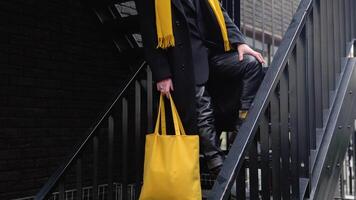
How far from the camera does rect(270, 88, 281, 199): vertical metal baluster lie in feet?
7.55

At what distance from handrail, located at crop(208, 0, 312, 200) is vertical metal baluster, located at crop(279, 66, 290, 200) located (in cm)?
10

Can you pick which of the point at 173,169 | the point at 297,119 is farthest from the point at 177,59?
the point at 297,119

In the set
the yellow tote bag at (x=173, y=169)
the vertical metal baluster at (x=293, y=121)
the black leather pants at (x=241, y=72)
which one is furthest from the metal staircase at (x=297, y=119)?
the black leather pants at (x=241, y=72)

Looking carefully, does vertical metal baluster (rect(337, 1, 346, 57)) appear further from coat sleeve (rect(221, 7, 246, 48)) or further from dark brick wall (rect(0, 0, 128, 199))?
dark brick wall (rect(0, 0, 128, 199))

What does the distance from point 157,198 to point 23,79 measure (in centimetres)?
278

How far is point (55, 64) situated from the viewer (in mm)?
4750

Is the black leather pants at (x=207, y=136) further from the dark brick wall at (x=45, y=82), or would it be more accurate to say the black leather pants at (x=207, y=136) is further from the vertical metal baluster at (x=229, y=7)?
the vertical metal baluster at (x=229, y=7)

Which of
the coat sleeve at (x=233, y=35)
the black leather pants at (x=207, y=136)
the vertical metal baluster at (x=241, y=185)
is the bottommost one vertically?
the vertical metal baluster at (x=241, y=185)

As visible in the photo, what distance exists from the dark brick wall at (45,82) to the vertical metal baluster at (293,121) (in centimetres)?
293

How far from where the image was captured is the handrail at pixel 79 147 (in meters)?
3.03

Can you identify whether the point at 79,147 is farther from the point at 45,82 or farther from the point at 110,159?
the point at 45,82

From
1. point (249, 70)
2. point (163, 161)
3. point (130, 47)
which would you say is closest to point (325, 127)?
point (249, 70)

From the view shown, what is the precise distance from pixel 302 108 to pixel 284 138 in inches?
9.9

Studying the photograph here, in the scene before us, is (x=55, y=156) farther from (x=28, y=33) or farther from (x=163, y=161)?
(x=163, y=161)
